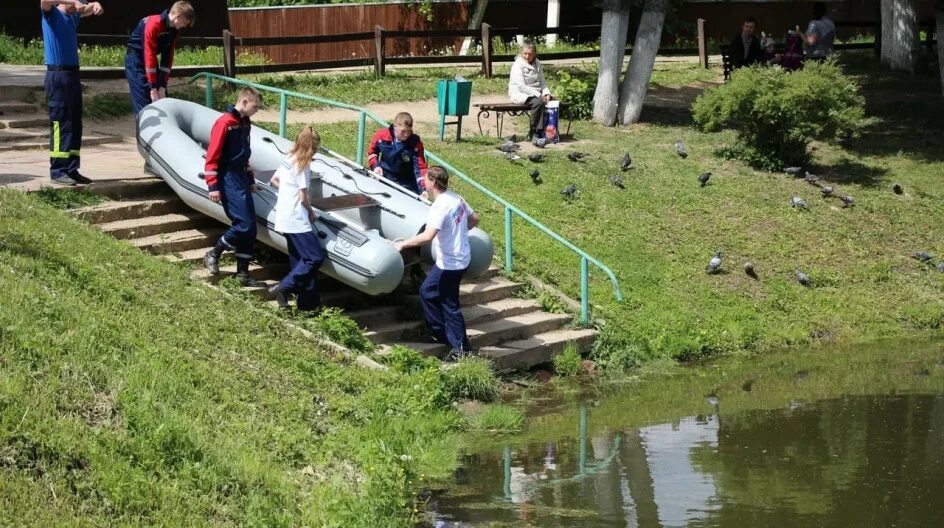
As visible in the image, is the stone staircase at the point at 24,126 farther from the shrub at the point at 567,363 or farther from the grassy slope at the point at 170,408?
the shrub at the point at 567,363

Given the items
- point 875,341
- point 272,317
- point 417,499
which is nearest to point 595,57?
point 875,341

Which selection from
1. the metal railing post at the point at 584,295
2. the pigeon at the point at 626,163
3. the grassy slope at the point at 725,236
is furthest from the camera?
the pigeon at the point at 626,163

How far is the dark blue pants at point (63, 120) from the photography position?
12.3m

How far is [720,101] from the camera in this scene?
18.1 meters

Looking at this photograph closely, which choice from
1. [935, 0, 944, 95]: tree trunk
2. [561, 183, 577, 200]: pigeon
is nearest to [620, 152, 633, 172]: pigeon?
[561, 183, 577, 200]: pigeon

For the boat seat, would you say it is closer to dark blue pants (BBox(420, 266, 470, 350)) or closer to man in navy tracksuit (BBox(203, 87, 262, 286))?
man in navy tracksuit (BBox(203, 87, 262, 286))

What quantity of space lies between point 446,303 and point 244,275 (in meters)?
1.81

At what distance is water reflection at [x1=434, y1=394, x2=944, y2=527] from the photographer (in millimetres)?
8211

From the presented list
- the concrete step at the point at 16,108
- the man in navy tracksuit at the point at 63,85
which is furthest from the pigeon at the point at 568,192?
the concrete step at the point at 16,108

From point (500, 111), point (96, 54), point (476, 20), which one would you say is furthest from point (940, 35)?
point (96, 54)

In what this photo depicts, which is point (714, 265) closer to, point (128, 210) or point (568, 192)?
point (568, 192)

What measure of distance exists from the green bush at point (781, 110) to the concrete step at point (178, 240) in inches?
322

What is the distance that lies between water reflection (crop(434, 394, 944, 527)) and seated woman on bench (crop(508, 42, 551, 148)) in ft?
27.1

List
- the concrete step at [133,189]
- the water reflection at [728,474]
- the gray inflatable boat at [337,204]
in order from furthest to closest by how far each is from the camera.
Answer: the concrete step at [133,189] < the gray inflatable boat at [337,204] < the water reflection at [728,474]
